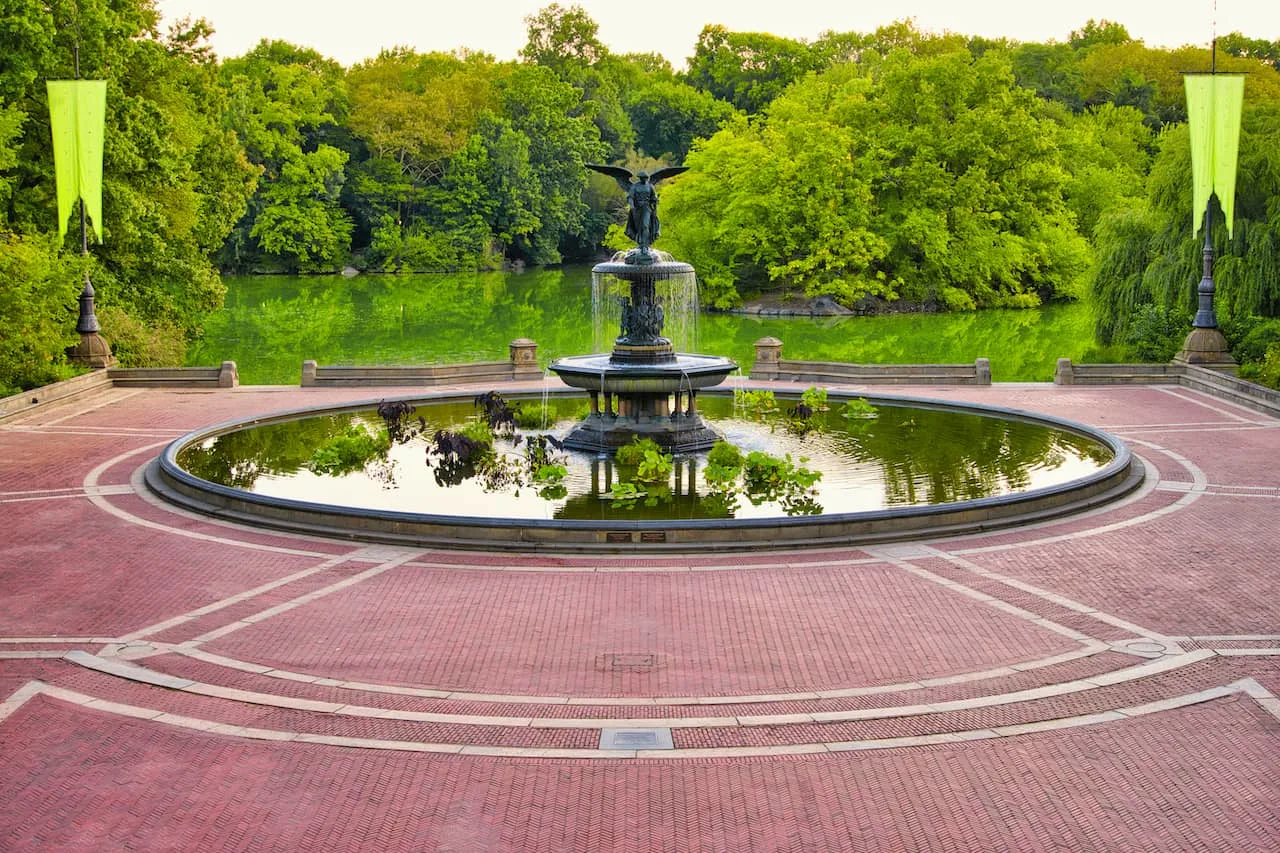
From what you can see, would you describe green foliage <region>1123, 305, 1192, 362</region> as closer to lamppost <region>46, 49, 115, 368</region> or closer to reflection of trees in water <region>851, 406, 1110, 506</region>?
reflection of trees in water <region>851, 406, 1110, 506</region>

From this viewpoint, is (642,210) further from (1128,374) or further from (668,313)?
(668,313)

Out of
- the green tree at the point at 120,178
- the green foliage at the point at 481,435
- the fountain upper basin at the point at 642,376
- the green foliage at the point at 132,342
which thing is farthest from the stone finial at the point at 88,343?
the fountain upper basin at the point at 642,376

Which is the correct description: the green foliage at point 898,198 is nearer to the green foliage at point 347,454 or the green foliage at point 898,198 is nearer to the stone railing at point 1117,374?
the stone railing at point 1117,374

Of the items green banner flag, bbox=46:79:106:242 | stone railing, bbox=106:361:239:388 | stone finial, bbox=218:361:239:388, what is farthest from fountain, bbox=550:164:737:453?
green banner flag, bbox=46:79:106:242

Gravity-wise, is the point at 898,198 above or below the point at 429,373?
above

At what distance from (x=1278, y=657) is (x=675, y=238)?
5791 cm

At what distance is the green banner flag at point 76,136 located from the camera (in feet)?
118

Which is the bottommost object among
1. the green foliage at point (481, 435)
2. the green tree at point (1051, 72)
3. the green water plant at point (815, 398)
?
the green foliage at point (481, 435)

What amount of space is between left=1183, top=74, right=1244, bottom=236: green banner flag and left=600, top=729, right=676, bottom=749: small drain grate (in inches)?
1144

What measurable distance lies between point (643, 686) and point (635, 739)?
1.37 metres

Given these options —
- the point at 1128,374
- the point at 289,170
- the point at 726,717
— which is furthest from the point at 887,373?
the point at 289,170

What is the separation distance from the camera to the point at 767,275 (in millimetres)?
74312

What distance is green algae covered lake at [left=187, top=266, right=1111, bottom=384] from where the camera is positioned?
171ft

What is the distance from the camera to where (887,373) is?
37125mm
